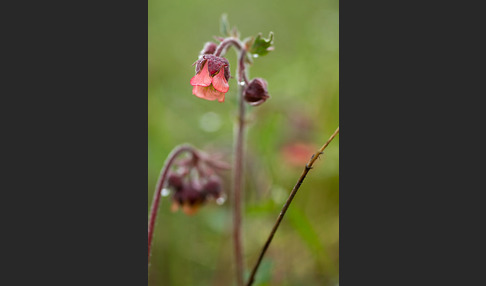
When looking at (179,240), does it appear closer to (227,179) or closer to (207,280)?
(207,280)

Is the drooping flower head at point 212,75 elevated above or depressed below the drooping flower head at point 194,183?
above

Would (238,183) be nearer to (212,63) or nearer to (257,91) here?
(257,91)

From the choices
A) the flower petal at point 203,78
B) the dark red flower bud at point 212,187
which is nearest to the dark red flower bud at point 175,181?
the dark red flower bud at point 212,187

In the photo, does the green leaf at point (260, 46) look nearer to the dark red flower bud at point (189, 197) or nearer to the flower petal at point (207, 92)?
the flower petal at point (207, 92)

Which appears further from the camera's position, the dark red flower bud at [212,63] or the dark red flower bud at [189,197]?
the dark red flower bud at [189,197]

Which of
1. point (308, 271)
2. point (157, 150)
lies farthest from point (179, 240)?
point (308, 271)

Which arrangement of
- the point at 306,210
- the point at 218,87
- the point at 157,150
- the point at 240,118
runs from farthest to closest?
the point at 157,150 < the point at 306,210 < the point at 240,118 < the point at 218,87

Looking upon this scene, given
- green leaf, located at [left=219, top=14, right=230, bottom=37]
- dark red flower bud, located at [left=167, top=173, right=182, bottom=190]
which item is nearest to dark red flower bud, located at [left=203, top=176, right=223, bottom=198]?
dark red flower bud, located at [left=167, top=173, right=182, bottom=190]
